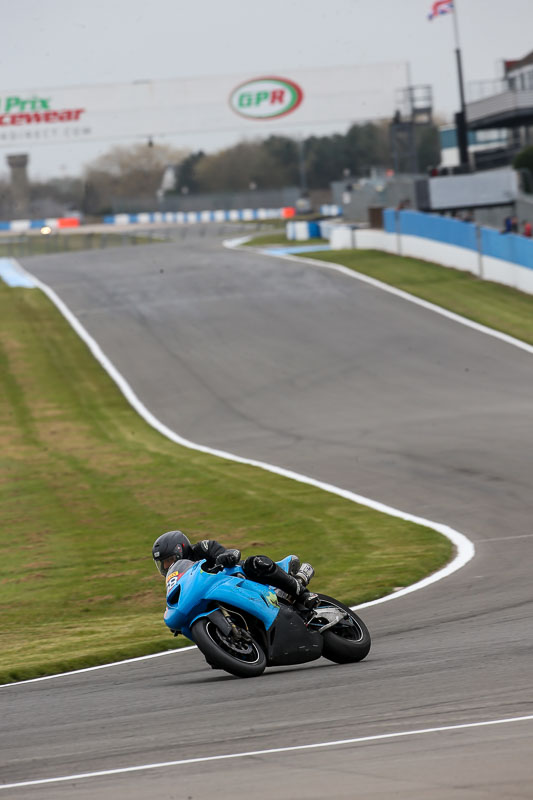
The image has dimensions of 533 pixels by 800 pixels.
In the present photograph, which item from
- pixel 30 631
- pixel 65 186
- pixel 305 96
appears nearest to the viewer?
pixel 30 631

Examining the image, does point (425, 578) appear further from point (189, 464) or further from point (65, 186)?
point (65, 186)

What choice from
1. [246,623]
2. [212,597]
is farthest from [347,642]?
[212,597]

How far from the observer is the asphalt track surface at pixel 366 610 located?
5992 mm

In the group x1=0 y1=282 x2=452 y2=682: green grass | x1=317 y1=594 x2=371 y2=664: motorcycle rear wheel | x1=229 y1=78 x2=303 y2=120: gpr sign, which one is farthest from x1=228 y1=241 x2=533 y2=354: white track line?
x1=317 y1=594 x2=371 y2=664: motorcycle rear wheel

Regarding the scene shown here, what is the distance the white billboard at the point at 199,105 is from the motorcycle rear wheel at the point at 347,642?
61.3 metres

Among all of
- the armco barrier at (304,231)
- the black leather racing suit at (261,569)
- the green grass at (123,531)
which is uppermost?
the armco barrier at (304,231)

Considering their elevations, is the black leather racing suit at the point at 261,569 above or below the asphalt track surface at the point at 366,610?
above

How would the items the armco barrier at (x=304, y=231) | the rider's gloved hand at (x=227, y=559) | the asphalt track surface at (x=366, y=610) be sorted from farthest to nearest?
the armco barrier at (x=304, y=231)
the rider's gloved hand at (x=227, y=559)
the asphalt track surface at (x=366, y=610)

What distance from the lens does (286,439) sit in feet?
79.8

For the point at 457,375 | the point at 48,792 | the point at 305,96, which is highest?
the point at 305,96

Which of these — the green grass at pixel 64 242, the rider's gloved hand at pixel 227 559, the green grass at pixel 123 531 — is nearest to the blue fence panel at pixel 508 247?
the green grass at pixel 123 531

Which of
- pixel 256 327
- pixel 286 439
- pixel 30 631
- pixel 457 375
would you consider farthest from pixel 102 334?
pixel 30 631

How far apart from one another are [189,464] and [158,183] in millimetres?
95223

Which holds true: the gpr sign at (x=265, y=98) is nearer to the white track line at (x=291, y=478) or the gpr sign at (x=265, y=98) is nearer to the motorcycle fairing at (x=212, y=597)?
the white track line at (x=291, y=478)
